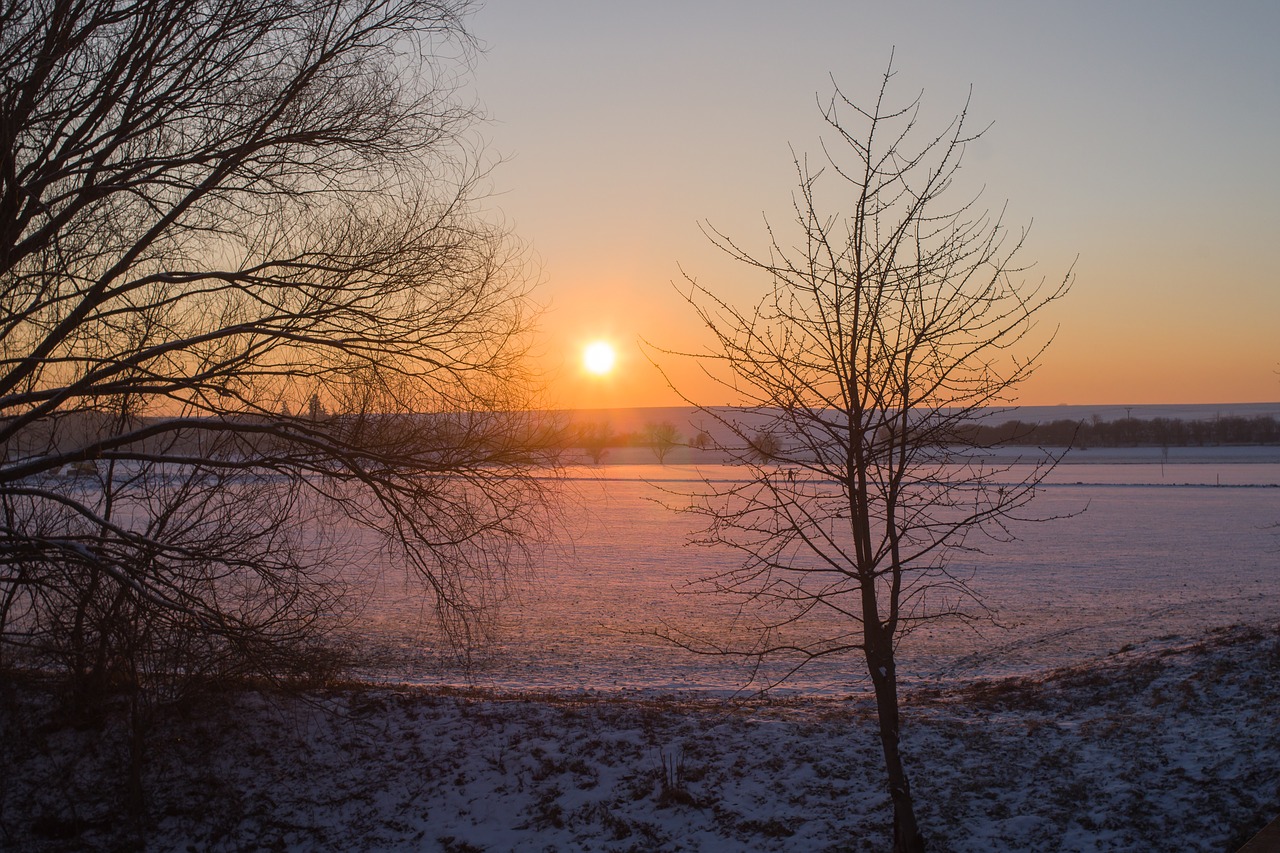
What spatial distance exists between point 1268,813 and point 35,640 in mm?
8432

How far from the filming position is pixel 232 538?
696 centimetres

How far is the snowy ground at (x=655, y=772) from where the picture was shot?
621cm

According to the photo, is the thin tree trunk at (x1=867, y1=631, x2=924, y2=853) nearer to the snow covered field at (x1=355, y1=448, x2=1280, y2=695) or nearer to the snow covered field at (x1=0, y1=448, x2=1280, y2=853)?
the snow covered field at (x1=0, y1=448, x2=1280, y2=853)

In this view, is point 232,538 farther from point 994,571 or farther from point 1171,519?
point 1171,519

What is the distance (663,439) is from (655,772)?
690cm

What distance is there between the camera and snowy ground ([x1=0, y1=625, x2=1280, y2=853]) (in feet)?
20.4

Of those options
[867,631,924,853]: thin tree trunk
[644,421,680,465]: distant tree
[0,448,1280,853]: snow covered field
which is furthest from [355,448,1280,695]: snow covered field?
[867,631,924,853]: thin tree trunk

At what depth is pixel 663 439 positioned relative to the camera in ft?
44.8

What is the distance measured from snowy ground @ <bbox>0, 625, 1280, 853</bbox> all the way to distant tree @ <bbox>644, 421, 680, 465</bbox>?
9.12 feet

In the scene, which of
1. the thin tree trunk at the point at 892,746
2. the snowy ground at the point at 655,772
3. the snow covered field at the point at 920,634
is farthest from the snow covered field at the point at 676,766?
the snow covered field at the point at 920,634

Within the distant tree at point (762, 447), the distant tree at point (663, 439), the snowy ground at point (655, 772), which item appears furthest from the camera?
the snowy ground at point (655, 772)

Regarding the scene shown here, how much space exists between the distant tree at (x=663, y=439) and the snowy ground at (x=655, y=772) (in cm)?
→ 278

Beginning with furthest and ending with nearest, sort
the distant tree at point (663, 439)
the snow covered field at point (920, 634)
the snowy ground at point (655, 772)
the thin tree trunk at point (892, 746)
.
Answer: the snow covered field at point (920, 634)
the snowy ground at point (655, 772)
the distant tree at point (663, 439)
the thin tree trunk at point (892, 746)

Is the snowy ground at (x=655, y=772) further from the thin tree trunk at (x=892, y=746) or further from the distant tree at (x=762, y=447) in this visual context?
the distant tree at (x=762, y=447)
